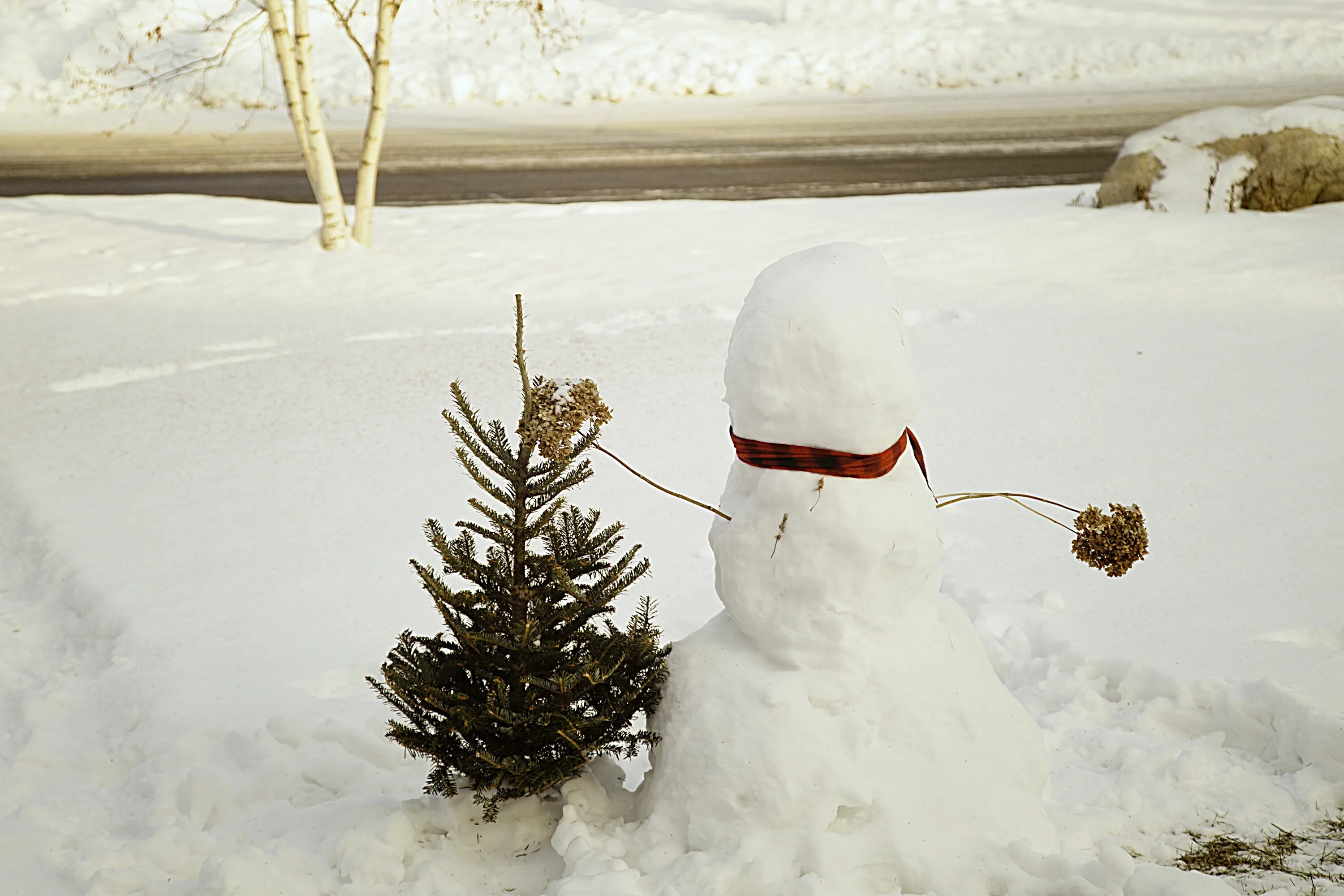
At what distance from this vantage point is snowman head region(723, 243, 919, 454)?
2.16 meters

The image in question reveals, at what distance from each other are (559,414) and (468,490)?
8.22 feet

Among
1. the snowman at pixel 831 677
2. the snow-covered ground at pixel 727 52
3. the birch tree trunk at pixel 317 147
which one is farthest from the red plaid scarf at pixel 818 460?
the snow-covered ground at pixel 727 52

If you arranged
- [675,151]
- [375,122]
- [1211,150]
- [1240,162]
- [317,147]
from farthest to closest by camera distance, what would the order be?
[675,151]
[1211,150]
[1240,162]
[375,122]
[317,147]

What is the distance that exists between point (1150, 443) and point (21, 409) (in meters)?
5.34

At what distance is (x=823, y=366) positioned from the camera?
216 cm

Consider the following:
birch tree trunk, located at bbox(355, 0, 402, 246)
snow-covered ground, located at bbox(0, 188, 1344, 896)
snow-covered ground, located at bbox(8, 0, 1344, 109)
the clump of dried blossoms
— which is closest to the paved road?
snow-covered ground, located at bbox(8, 0, 1344, 109)

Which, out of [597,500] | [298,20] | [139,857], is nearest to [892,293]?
[139,857]

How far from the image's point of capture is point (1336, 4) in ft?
59.0

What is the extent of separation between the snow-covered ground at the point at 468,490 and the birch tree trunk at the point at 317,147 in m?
0.26

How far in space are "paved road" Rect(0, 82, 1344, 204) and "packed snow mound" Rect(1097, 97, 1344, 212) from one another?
1781mm

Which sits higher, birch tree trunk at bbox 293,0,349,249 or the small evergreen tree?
birch tree trunk at bbox 293,0,349,249

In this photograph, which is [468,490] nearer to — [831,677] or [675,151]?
[831,677]

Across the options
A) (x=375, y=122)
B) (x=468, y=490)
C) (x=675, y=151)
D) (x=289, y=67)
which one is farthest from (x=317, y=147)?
(x=675, y=151)

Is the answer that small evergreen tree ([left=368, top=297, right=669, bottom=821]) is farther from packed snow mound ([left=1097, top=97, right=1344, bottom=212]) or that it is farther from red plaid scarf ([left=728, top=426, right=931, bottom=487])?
packed snow mound ([left=1097, top=97, right=1344, bottom=212])
